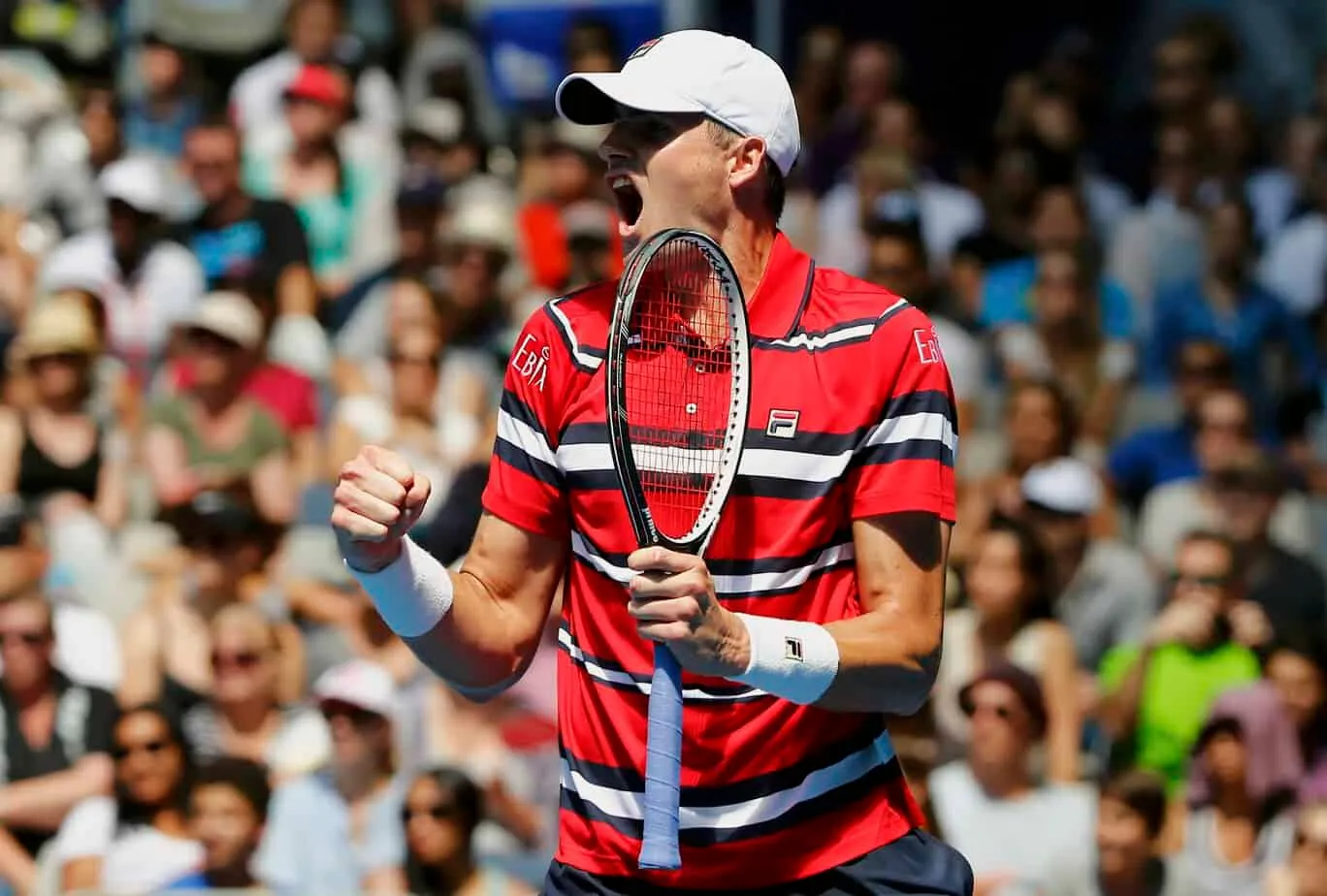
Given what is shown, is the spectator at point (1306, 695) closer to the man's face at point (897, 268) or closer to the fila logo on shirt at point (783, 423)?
the man's face at point (897, 268)

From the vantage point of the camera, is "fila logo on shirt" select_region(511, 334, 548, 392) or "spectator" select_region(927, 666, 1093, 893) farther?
"spectator" select_region(927, 666, 1093, 893)

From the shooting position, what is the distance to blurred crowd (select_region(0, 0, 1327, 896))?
7.30 m

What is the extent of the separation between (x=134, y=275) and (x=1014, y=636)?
4404 millimetres

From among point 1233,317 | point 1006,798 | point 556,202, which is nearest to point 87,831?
point 1006,798

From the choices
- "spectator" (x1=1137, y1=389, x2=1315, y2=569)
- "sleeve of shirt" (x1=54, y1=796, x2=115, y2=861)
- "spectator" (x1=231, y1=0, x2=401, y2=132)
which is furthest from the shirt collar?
"spectator" (x1=231, y1=0, x2=401, y2=132)

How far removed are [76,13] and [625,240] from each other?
900 centimetres

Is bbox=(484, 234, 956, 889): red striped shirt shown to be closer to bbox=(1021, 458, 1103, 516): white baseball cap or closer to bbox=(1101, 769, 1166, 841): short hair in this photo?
bbox=(1101, 769, 1166, 841): short hair

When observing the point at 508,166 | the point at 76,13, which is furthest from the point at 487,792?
the point at 76,13

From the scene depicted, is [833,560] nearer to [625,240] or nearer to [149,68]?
[625,240]

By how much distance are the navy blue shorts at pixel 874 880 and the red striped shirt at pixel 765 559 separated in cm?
2

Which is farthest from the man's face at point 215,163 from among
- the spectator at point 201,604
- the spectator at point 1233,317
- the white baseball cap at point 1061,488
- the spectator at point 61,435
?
the spectator at point 1233,317

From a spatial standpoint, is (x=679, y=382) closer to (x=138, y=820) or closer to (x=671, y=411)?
(x=671, y=411)

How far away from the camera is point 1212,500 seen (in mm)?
8945

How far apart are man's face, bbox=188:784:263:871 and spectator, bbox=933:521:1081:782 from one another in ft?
7.31
